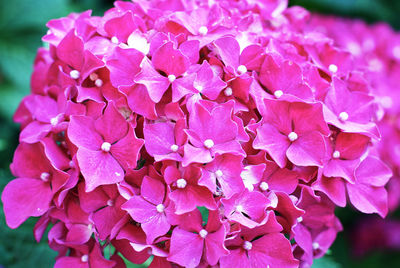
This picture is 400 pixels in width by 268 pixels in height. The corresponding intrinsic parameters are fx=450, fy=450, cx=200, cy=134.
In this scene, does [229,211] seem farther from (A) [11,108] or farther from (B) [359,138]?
(A) [11,108]

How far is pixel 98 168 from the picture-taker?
2.59 ft

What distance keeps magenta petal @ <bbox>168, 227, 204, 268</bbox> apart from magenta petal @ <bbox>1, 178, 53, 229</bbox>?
264mm

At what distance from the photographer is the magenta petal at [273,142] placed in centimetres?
82

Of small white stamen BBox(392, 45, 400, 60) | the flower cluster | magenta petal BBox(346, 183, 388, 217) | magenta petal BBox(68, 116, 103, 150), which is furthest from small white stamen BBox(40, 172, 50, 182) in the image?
small white stamen BBox(392, 45, 400, 60)

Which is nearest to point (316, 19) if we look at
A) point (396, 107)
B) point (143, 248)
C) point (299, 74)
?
point (396, 107)

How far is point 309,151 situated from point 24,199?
1.83 ft

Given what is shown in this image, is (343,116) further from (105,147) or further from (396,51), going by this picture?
(396,51)

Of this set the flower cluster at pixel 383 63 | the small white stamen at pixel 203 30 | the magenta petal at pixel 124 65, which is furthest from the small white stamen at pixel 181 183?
the flower cluster at pixel 383 63

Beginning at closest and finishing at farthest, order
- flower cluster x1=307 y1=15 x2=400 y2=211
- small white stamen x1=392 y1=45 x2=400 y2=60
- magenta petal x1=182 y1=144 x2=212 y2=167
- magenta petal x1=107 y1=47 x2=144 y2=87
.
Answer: magenta petal x1=182 y1=144 x2=212 y2=167
magenta petal x1=107 y1=47 x2=144 y2=87
flower cluster x1=307 y1=15 x2=400 y2=211
small white stamen x1=392 y1=45 x2=400 y2=60

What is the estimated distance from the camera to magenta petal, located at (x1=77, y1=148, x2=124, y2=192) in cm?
77

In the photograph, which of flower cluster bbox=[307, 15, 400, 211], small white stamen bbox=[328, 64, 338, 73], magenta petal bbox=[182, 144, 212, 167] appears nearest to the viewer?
magenta petal bbox=[182, 144, 212, 167]

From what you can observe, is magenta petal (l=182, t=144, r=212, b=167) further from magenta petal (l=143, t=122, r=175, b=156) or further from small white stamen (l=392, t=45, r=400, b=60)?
small white stamen (l=392, t=45, r=400, b=60)

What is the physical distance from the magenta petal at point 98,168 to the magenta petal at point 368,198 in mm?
455

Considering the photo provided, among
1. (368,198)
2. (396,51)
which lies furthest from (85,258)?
(396,51)
